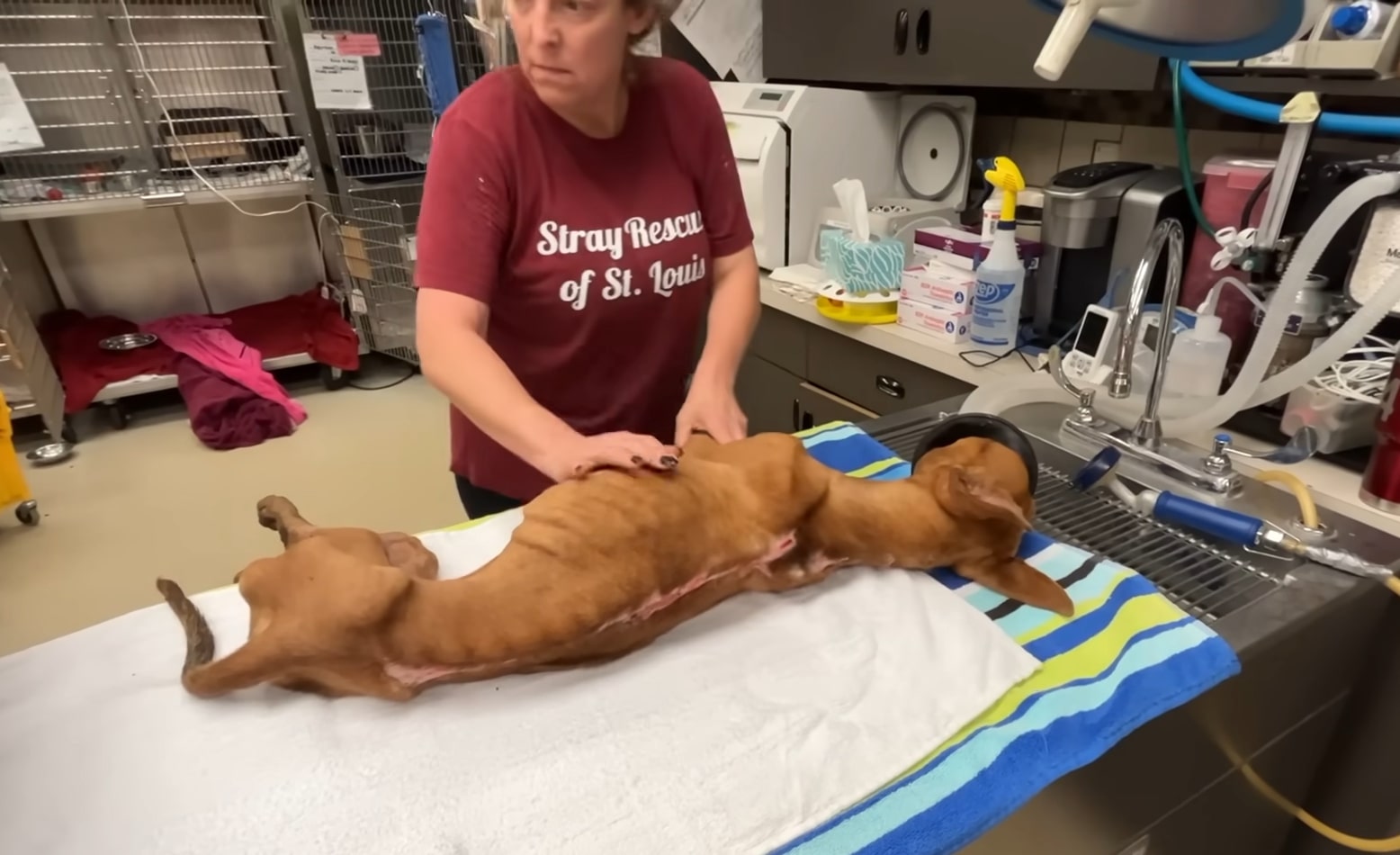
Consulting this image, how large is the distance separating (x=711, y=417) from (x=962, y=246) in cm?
80

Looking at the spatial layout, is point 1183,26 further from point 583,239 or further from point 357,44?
point 357,44

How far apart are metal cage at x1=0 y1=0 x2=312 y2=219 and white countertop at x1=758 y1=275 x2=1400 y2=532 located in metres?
1.82

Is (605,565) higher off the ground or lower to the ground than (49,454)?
higher

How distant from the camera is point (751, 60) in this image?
2092 mm

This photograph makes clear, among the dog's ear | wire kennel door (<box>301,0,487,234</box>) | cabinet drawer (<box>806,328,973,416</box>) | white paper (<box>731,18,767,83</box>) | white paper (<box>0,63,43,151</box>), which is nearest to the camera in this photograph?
the dog's ear

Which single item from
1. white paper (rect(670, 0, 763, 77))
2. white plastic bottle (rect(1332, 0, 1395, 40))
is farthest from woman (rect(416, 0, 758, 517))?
white paper (rect(670, 0, 763, 77))

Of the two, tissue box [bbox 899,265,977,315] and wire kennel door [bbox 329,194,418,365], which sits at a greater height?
tissue box [bbox 899,265,977,315]

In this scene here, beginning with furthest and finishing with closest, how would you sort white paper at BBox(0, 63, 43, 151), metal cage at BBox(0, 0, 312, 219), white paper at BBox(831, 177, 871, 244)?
metal cage at BBox(0, 0, 312, 219) → white paper at BBox(0, 63, 43, 151) → white paper at BBox(831, 177, 871, 244)

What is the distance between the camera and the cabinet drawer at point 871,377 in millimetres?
1497

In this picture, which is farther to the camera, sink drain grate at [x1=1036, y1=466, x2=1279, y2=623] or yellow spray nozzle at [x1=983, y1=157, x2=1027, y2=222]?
yellow spray nozzle at [x1=983, y1=157, x2=1027, y2=222]

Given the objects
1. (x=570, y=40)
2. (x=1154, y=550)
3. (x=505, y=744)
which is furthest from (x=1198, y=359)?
(x=505, y=744)

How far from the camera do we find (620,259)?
959 mm

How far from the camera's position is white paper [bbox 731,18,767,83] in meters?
2.07

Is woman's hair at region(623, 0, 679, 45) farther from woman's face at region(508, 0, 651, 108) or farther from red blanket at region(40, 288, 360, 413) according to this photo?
red blanket at region(40, 288, 360, 413)
